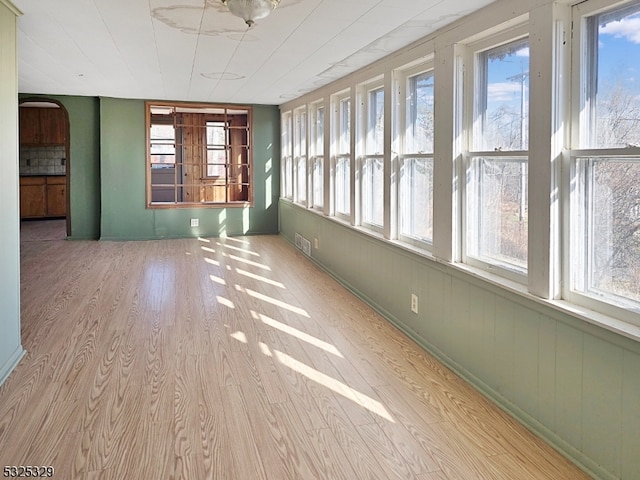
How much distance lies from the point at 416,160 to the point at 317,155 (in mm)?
2828

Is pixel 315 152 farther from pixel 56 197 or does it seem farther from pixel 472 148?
pixel 56 197

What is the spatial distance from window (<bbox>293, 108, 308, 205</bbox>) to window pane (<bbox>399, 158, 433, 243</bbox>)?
324cm

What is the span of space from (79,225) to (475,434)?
735 cm

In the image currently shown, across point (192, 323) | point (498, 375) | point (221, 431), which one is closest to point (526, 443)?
point (498, 375)

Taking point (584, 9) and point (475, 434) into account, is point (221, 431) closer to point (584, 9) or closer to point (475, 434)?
point (475, 434)

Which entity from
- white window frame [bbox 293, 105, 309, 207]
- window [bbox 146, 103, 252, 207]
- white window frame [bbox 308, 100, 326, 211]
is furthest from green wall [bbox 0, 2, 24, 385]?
window [bbox 146, 103, 252, 207]

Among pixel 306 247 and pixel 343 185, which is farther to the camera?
pixel 306 247

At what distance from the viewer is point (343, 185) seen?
18.9 feet

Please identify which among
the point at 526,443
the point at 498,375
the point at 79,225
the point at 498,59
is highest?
the point at 498,59

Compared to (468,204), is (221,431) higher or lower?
lower

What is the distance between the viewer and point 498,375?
2.79 m

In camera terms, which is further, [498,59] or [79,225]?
[79,225]

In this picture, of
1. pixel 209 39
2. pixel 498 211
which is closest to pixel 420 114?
pixel 498 211

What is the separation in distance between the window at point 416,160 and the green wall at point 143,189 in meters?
4.90
